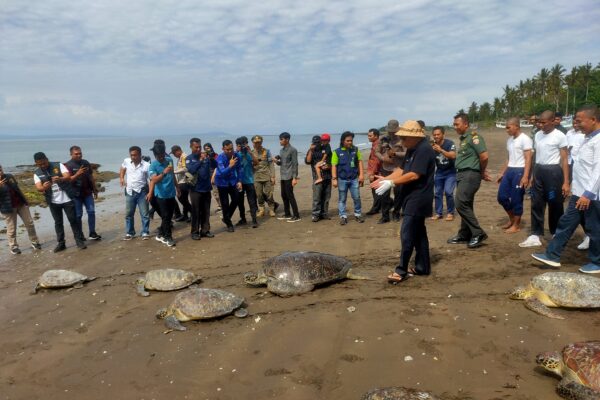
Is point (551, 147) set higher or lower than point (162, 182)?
higher

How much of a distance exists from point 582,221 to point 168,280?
17.9ft

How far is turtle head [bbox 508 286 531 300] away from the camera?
411cm

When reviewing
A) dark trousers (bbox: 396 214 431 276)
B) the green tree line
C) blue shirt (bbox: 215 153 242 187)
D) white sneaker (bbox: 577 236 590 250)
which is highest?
the green tree line

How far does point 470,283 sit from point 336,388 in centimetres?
254

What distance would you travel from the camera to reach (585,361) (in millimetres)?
2756

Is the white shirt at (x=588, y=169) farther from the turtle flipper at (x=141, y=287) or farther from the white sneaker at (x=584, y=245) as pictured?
the turtle flipper at (x=141, y=287)

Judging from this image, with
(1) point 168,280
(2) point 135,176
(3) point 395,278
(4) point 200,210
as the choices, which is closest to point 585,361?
(3) point 395,278

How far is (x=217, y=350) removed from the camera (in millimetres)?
3682

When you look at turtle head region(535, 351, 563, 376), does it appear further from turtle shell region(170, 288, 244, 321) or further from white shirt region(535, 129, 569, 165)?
white shirt region(535, 129, 569, 165)

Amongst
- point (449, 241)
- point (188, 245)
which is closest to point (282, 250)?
point (188, 245)

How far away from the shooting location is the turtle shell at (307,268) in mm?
4863

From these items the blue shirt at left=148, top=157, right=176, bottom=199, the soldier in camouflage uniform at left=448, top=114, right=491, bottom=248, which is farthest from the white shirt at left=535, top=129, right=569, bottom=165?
the blue shirt at left=148, top=157, right=176, bottom=199

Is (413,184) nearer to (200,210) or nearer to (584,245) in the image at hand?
(584,245)

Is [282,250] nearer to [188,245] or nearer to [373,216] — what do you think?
[188,245]
